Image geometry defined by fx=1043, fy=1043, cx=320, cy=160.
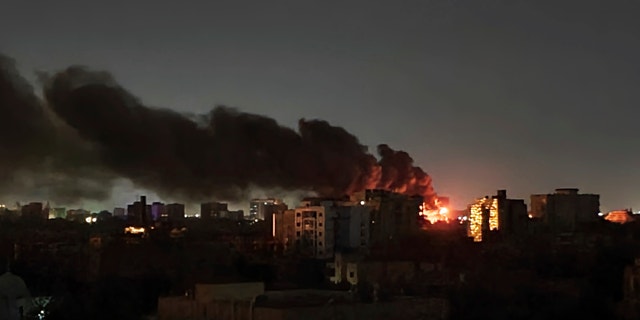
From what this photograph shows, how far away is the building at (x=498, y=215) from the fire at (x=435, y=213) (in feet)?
4.13

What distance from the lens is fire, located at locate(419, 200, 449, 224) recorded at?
4902 centimetres

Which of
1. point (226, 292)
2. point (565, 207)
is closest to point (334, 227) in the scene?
point (565, 207)

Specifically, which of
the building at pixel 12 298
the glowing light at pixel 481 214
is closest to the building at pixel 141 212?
the glowing light at pixel 481 214

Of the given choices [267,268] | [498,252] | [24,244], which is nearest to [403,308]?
[267,268]

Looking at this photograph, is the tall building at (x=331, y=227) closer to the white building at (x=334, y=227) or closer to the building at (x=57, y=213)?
the white building at (x=334, y=227)

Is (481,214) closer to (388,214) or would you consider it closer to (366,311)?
(388,214)

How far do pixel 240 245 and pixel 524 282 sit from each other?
1876 cm

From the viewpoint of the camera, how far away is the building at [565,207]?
5438 centimetres

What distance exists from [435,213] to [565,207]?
28.0 ft

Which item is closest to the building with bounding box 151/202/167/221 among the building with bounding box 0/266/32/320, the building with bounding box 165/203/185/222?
the building with bounding box 165/203/185/222

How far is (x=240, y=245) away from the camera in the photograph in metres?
46.2

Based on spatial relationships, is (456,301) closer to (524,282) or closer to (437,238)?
(524,282)

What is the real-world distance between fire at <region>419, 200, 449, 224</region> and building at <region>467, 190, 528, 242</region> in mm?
1257

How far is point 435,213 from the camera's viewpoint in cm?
5084
